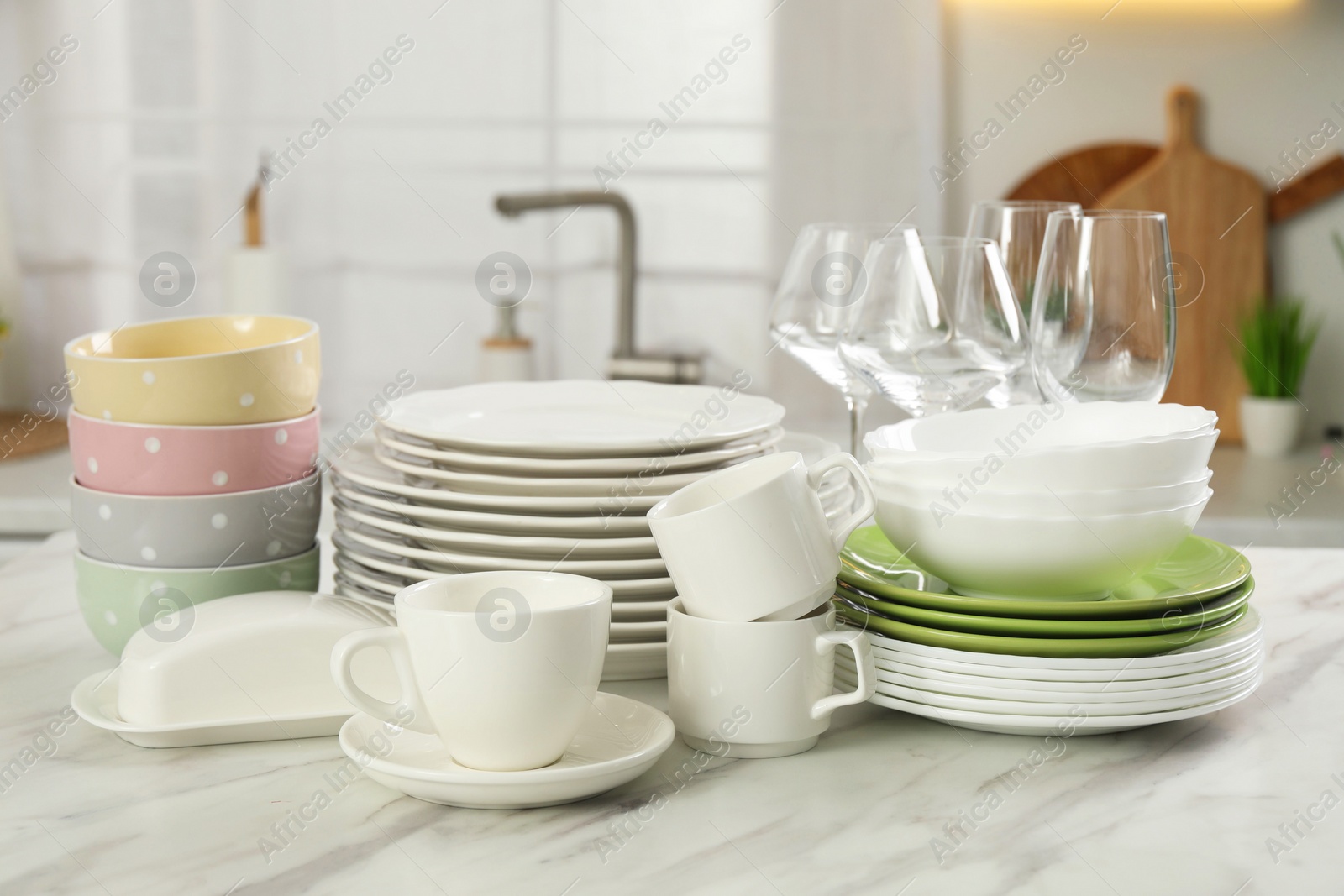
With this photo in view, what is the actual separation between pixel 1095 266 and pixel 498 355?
1.53 meters

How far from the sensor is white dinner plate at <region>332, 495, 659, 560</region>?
2.28 feet

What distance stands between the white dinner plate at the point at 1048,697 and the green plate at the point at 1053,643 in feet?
0.06

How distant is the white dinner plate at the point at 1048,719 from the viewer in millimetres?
611

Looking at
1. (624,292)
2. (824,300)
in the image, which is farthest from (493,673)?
(624,292)

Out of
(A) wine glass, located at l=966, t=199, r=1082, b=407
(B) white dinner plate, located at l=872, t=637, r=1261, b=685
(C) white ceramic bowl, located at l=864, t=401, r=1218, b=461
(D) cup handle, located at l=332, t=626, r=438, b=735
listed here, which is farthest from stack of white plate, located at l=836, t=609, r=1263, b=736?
(A) wine glass, located at l=966, t=199, r=1082, b=407

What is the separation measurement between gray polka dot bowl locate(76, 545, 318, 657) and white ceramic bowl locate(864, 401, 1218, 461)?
1.27 feet

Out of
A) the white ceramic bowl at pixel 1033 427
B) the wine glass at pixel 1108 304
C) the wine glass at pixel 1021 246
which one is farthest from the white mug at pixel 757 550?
the wine glass at pixel 1021 246

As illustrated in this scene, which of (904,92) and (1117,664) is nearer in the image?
(1117,664)

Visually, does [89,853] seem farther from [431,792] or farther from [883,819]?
[883,819]

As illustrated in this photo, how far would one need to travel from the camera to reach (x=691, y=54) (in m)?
2.15

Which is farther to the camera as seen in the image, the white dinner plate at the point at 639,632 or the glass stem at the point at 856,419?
the glass stem at the point at 856,419

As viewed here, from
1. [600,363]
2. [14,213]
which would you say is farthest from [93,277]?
[600,363]

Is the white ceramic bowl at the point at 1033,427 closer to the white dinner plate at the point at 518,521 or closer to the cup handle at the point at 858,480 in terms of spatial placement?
the cup handle at the point at 858,480

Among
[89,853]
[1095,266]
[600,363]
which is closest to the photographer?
[89,853]
